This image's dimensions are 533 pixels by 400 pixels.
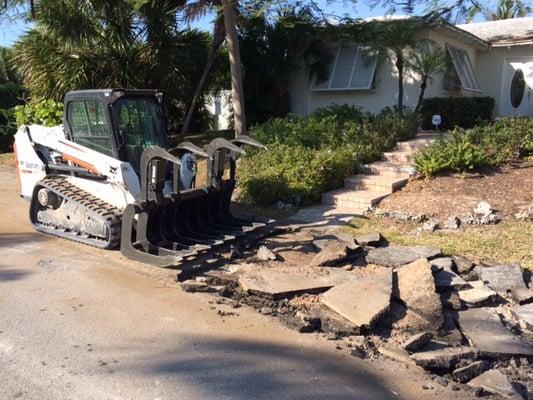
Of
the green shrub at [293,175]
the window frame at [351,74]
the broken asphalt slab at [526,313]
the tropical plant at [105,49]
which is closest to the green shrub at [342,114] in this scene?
the window frame at [351,74]

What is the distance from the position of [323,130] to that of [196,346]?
8.47 metres

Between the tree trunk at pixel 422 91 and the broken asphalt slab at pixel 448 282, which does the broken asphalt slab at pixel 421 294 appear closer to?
the broken asphalt slab at pixel 448 282

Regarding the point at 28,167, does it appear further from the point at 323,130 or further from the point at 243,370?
the point at 323,130

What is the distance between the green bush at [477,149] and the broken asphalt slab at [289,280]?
4625mm

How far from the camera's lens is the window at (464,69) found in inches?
671

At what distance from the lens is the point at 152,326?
4.88 m

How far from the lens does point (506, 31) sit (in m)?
19.0

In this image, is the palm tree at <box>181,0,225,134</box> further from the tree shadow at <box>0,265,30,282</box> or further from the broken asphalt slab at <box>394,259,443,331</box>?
the broken asphalt slab at <box>394,259,443,331</box>

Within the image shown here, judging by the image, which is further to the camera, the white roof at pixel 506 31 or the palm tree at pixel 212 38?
the white roof at pixel 506 31

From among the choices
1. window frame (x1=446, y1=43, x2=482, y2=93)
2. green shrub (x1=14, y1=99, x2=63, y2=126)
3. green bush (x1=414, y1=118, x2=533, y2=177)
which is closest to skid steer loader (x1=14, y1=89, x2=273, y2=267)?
green bush (x1=414, y1=118, x2=533, y2=177)

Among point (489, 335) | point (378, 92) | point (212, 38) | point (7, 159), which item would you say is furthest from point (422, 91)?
point (7, 159)

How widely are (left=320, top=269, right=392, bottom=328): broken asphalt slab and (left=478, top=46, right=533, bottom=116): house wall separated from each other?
15.3 meters

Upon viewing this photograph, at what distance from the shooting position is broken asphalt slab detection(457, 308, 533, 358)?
4383 millimetres

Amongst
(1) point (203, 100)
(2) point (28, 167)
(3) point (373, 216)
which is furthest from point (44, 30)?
(3) point (373, 216)
